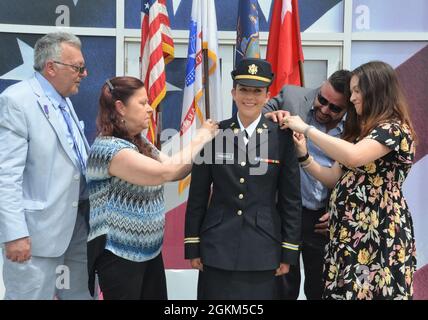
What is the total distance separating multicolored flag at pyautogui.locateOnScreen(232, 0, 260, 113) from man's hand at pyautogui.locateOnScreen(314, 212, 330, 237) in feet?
4.34

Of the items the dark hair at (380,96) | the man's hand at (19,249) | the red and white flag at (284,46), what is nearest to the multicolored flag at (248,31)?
the red and white flag at (284,46)

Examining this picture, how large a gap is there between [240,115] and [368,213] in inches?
27.5

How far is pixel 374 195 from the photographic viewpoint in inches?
95.0

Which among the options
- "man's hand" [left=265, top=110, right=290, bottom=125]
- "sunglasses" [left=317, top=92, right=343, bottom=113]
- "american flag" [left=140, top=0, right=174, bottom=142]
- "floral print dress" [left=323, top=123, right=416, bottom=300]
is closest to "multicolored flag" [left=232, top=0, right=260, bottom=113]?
"american flag" [left=140, top=0, right=174, bottom=142]

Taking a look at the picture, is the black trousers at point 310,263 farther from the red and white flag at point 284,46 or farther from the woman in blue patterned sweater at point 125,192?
the red and white flag at point 284,46

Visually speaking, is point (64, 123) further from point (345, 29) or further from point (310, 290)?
point (345, 29)

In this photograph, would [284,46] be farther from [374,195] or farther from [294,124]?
[374,195]

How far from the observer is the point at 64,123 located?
8.84ft

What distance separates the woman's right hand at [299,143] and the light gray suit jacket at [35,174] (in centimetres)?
104

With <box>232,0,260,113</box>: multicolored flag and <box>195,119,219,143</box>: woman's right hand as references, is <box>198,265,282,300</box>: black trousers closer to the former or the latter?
<box>195,119,219,143</box>: woman's right hand

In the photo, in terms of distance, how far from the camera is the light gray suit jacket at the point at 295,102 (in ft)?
9.50

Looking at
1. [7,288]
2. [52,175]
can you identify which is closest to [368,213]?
[52,175]

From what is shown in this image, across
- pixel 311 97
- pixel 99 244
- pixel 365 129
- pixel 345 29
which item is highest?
pixel 345 29

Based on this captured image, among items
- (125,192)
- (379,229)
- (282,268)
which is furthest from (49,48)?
(379,229)
